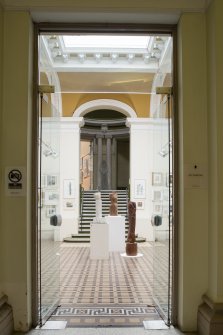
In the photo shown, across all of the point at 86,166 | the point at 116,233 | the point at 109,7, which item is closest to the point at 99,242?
the point at 116,233

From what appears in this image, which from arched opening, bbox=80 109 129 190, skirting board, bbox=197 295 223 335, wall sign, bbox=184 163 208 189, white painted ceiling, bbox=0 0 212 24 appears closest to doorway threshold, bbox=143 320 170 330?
skirting board, bbox=197 295 223 335

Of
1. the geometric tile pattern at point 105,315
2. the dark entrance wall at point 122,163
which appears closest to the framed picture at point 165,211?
the geometric tile pattern at point 105,315

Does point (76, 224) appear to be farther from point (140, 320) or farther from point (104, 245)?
point (140, 320)

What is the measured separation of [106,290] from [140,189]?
8069 mm

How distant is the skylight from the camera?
9942 mm

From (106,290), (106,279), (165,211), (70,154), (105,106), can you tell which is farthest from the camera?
(105,106)

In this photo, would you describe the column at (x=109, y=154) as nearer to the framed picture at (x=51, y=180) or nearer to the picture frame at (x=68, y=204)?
the picture frame at (x=68, y=204)

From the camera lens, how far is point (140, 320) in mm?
4805

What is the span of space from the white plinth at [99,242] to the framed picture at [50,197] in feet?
13.8

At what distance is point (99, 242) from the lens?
10023 millimetres

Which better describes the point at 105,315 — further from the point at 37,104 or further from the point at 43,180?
the point at 37,104

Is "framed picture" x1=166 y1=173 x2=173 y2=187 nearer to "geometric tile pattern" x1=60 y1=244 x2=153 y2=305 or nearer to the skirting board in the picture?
the skirting board

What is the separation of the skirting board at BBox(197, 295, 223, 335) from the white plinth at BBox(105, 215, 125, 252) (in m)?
7.42

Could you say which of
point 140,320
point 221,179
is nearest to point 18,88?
point 221,179
